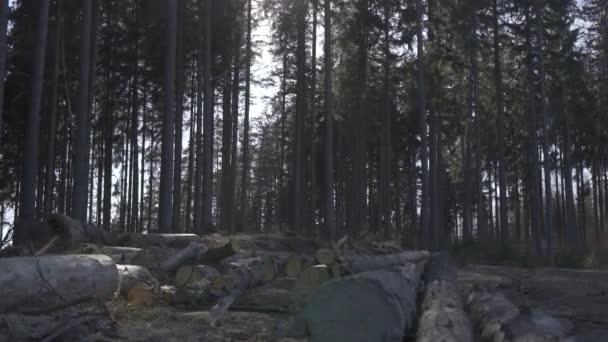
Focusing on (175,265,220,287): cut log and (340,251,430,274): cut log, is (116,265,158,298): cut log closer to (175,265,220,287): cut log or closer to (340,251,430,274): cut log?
(175,265,220,287): cut log

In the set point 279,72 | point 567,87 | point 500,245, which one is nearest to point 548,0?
point 567,87

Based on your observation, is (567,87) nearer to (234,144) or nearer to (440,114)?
(440,114)

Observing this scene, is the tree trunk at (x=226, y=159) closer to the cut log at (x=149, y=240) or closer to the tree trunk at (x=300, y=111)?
the tree trunk at (x=300, y=111)

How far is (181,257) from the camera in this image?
10.6m

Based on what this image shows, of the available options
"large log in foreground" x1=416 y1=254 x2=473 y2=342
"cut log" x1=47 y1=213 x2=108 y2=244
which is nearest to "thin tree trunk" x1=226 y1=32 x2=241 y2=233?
"cut log" x1=47 y1=213 x2=108 y2=244

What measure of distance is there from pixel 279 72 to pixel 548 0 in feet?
44.4

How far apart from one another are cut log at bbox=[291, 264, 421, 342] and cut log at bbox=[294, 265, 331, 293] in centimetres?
354

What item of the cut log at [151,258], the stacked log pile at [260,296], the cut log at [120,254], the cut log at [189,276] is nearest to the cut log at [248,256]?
the stacked log pile at [260,296]

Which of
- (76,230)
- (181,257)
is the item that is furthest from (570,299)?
(76,230)

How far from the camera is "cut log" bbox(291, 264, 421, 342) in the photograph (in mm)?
4883

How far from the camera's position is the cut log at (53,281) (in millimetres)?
6223

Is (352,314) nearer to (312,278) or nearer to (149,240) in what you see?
(312,278)

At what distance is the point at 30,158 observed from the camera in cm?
1864

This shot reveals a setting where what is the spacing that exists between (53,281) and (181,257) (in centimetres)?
397
